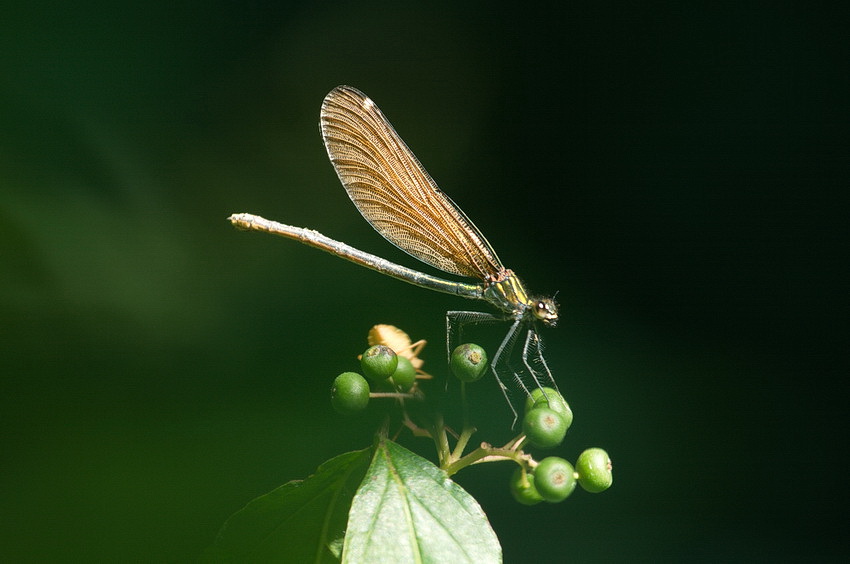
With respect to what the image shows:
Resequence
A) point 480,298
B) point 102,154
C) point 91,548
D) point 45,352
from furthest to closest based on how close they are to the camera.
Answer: point 102,154, point 45,352, point 480,298, point 91,548

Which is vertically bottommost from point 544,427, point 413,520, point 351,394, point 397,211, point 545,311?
point 413,520

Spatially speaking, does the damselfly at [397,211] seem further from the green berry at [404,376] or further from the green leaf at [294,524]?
the green leaf at [294,524]

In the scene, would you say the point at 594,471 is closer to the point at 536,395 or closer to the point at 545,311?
the point at 536,395

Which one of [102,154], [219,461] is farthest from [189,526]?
[102,154]

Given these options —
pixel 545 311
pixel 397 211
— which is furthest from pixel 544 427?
pixel 397 211

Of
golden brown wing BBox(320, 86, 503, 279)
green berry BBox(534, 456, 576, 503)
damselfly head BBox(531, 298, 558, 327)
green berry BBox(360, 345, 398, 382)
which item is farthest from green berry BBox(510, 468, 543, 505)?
golden brown wing BBox(320, 86, 503, 279)

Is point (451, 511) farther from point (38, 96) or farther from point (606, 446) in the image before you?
point (38, 96)
